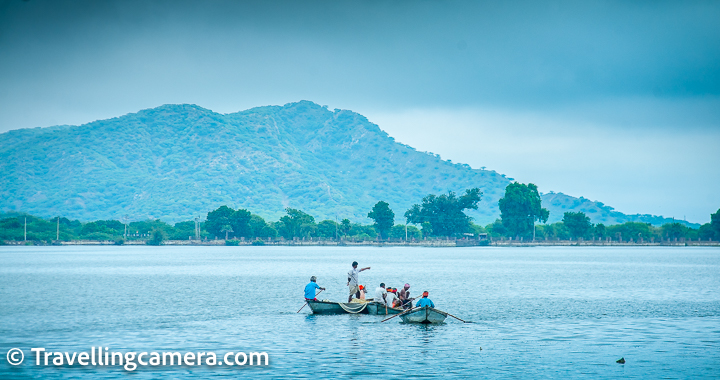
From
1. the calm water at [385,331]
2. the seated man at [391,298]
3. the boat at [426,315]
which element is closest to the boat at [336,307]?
the calm water at [385,331]

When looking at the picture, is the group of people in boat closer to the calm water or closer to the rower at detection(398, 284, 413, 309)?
the rower at detection(398, 284, 413, 309)

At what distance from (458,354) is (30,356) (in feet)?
59.3

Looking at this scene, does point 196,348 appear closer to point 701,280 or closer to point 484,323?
point 484,323

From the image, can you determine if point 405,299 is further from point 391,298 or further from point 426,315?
point 426,315

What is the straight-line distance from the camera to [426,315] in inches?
1618

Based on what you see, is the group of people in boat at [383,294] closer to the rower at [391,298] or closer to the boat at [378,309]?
the rower at [391,298]

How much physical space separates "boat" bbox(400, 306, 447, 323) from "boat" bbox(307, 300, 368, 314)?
434cm

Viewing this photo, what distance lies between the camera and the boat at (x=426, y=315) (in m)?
40.9

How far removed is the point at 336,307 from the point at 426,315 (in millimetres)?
7151

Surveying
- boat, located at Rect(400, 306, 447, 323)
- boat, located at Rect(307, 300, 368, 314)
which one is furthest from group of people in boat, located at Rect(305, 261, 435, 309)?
boat, located at Rect(400, 306, 447, 323)

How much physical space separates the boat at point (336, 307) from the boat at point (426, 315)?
4338 mm

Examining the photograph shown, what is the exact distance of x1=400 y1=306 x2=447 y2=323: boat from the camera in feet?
134

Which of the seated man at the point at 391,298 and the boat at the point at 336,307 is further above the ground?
the seated man at the point at 391,298

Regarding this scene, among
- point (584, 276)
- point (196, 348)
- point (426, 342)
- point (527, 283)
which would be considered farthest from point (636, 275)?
point (196, 348)
